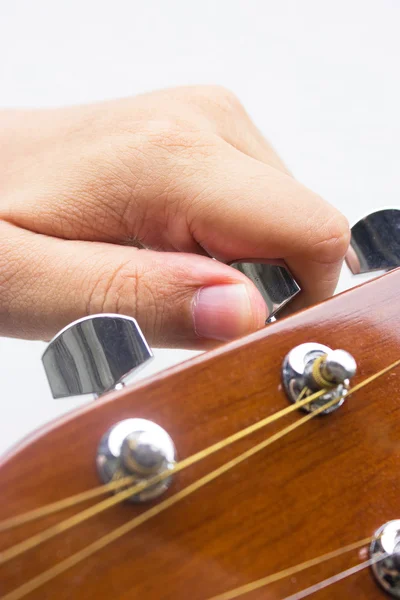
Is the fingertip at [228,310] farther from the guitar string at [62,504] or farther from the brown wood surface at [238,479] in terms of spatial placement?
the guitar string at [62,504]

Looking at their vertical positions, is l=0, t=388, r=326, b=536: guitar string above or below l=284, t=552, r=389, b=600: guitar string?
above

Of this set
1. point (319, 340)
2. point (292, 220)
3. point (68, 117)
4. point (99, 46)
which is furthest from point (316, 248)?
point (99, 46)

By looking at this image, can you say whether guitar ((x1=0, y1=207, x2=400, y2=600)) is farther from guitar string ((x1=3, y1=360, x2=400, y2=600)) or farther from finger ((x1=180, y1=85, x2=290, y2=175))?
finger ((x1=180, y1=85, x2=290, y2=175))

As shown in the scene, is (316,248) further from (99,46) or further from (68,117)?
→ (99,46)

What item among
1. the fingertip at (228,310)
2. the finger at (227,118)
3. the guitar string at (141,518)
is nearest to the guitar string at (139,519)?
the guitar string at (141,518)

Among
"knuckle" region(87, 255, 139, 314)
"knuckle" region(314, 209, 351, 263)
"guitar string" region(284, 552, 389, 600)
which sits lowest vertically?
"guitar string" region(284, 552, 389, 600)

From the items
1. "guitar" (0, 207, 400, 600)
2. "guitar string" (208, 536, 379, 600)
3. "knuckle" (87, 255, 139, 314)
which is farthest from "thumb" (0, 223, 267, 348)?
"guitar string" (208, 536, 379, 600)

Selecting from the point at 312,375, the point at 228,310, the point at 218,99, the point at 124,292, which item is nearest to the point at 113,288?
the point at 124,292
